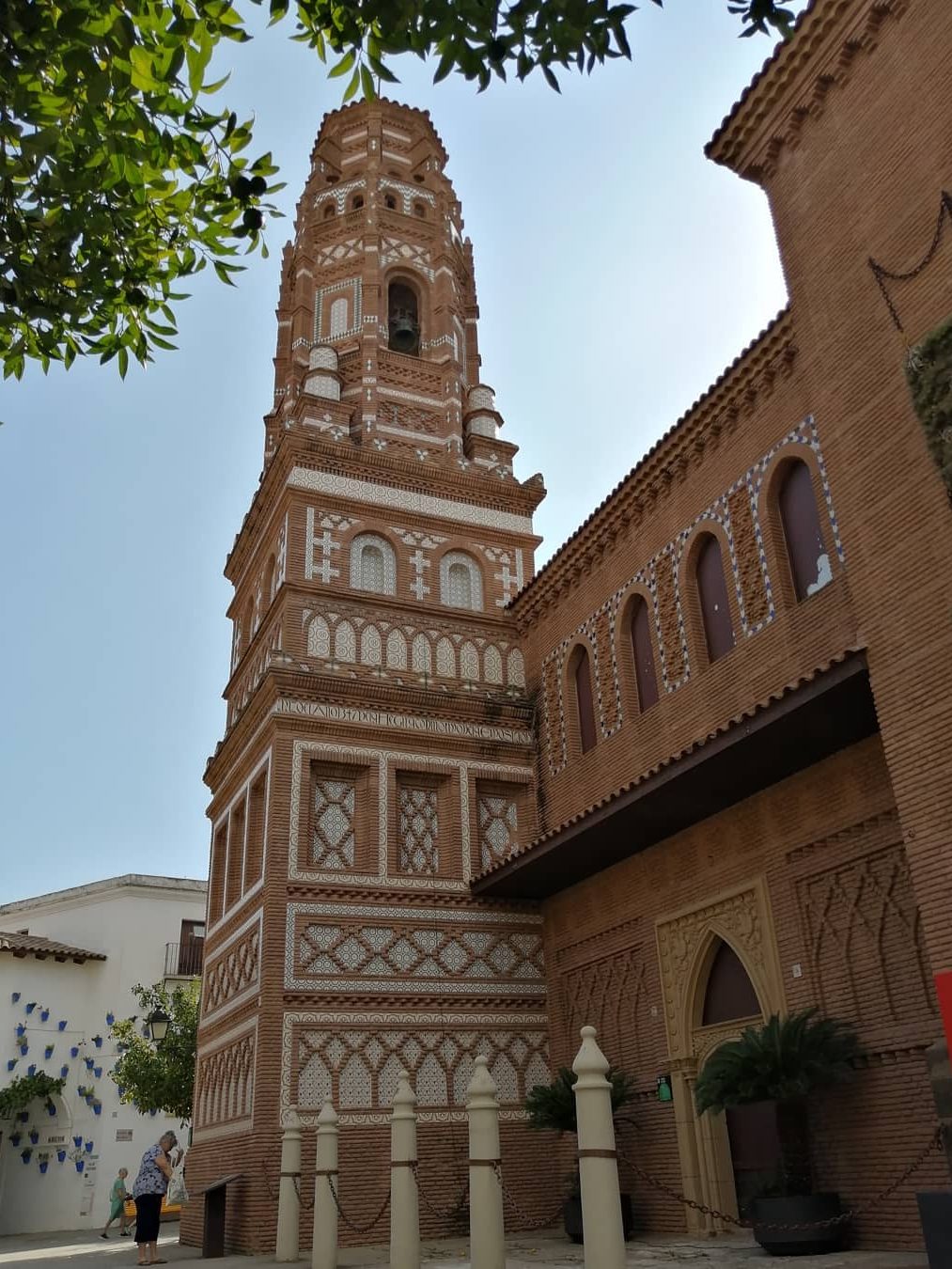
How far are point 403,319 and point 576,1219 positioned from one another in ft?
49.9

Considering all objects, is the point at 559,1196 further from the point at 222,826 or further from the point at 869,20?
the point at 869,20

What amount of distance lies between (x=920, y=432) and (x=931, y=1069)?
457 cm

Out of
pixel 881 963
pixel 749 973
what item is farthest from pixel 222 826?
pixel 881 963

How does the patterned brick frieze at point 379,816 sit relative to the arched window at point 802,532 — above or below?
below

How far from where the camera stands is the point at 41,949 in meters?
25.5

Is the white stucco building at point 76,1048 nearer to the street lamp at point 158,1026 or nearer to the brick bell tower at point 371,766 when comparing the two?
the brick bell tower at point 371,766

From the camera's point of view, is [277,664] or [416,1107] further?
[277,664]

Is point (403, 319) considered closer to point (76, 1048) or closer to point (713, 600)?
point (713, 600)

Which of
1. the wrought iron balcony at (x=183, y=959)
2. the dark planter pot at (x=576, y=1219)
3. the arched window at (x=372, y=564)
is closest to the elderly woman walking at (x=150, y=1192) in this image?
the dark planter pot at (x=576, y=1219)

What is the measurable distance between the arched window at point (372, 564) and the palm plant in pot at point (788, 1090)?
30.5ft

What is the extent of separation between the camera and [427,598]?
55.8ft

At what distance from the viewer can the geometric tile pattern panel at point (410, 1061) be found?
13148mm

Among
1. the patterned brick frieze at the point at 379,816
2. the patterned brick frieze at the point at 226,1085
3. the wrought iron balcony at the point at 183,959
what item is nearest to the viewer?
the patterned brick frieze at the point at 226,1085

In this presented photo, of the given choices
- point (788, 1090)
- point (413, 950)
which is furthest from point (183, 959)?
point (788, 1090)
